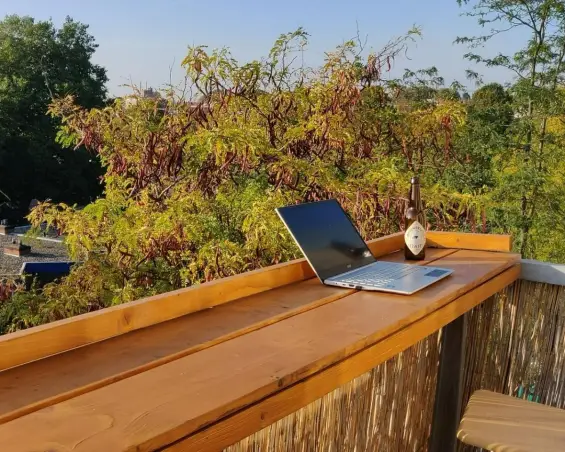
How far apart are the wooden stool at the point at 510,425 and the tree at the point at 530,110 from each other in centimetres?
427

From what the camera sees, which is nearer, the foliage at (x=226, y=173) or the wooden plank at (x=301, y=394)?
the wooden plank at (x=301, y=394)

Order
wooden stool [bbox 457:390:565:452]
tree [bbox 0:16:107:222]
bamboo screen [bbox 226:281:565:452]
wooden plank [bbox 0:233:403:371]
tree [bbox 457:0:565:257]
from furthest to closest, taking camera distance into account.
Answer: tree [bbox 0:16:107:222] < tree [bbox 457:0:565:257] < bamboo screen [bbox 226:281:565:452] < wooden stool [bbox 457:390:565:452] < wooden plank [bbox 0:233:403:371]

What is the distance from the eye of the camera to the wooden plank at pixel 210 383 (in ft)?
2.11

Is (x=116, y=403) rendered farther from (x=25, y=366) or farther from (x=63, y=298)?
(x=63, y=298)

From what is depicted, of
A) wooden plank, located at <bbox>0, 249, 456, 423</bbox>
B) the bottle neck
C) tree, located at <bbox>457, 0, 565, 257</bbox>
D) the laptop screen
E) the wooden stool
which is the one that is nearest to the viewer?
wooden plank, located at <bbox>0, 249, 456, 423</bbox>

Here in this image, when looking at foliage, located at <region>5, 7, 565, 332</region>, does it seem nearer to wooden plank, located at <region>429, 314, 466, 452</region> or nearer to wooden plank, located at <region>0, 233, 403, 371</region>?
wooden plank, located at <region>429, 314, 466, 452</region>

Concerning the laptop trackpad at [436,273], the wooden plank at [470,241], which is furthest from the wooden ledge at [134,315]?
the wooden plank at [470,241]

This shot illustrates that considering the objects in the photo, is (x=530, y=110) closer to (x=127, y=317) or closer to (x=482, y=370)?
(x=482, y=370)

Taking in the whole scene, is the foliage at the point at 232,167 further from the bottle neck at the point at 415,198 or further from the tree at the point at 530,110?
the tree at the point at 530,110

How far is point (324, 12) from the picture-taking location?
6.72 metres

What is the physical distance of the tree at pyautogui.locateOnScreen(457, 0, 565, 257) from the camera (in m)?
5.59

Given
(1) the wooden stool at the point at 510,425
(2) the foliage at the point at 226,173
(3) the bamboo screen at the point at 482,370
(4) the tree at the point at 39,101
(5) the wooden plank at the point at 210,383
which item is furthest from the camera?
(4) the tree at the point at 39,101

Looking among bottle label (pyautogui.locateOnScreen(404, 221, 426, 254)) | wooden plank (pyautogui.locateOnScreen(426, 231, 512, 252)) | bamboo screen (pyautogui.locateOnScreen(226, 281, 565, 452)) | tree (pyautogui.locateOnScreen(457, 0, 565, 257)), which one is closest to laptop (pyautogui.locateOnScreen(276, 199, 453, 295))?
bottle label (pyautogui.locateOnScreen(404, 221, 426, 254))

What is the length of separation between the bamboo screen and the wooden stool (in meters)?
0.23
